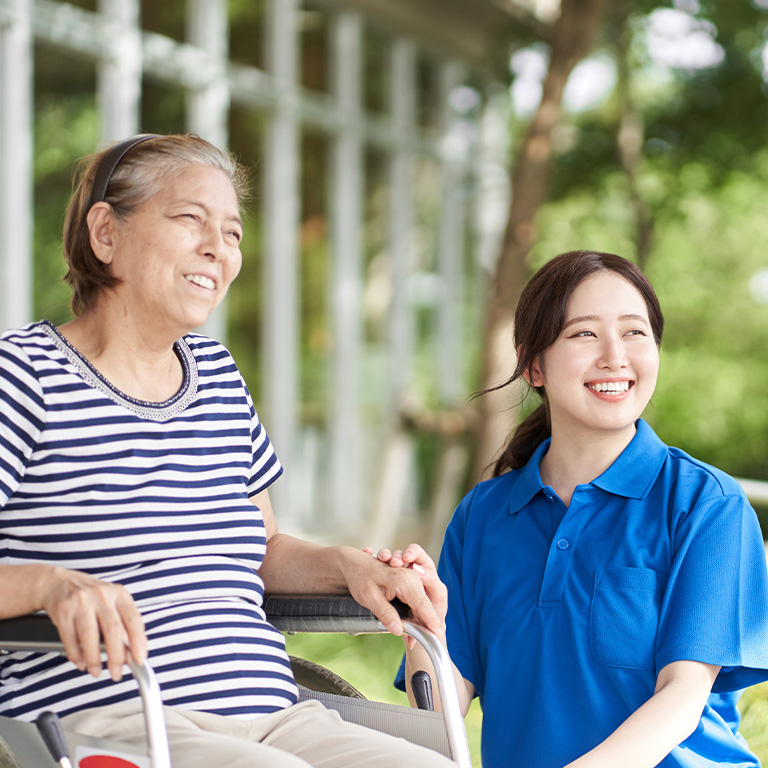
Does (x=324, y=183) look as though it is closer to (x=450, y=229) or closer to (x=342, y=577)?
(x=450, y=229)

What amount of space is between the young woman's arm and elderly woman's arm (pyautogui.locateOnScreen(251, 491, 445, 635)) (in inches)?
13.0

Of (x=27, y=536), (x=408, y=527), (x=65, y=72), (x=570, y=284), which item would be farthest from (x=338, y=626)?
(x=408, y=527)

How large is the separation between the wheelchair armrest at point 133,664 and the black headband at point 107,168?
73 centimetres

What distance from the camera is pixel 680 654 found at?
1.66 m

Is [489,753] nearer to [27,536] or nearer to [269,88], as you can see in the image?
[27,536]

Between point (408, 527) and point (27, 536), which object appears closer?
point (27, 536)

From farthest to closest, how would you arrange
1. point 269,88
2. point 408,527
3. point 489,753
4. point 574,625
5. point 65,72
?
1. point 408,527
2. point 269,88
3. point 65,72
4. point 489,753
5. point 574,625

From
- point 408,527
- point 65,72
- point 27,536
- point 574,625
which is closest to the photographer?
point 27,536

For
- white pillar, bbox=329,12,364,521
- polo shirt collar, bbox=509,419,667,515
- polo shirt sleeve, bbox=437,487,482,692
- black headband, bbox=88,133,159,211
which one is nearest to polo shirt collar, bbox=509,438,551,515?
polo shirt collar, bbox=509,419,667,515

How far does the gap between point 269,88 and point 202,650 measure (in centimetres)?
509

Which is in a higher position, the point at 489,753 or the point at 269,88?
the point at 269,88

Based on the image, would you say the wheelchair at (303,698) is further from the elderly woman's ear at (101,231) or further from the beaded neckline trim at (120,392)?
the elderly woman's ear at (101,231)

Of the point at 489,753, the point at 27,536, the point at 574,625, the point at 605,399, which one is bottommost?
the point at 489,753

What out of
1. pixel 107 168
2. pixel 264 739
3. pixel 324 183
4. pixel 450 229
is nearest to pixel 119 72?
pixel 324 183
